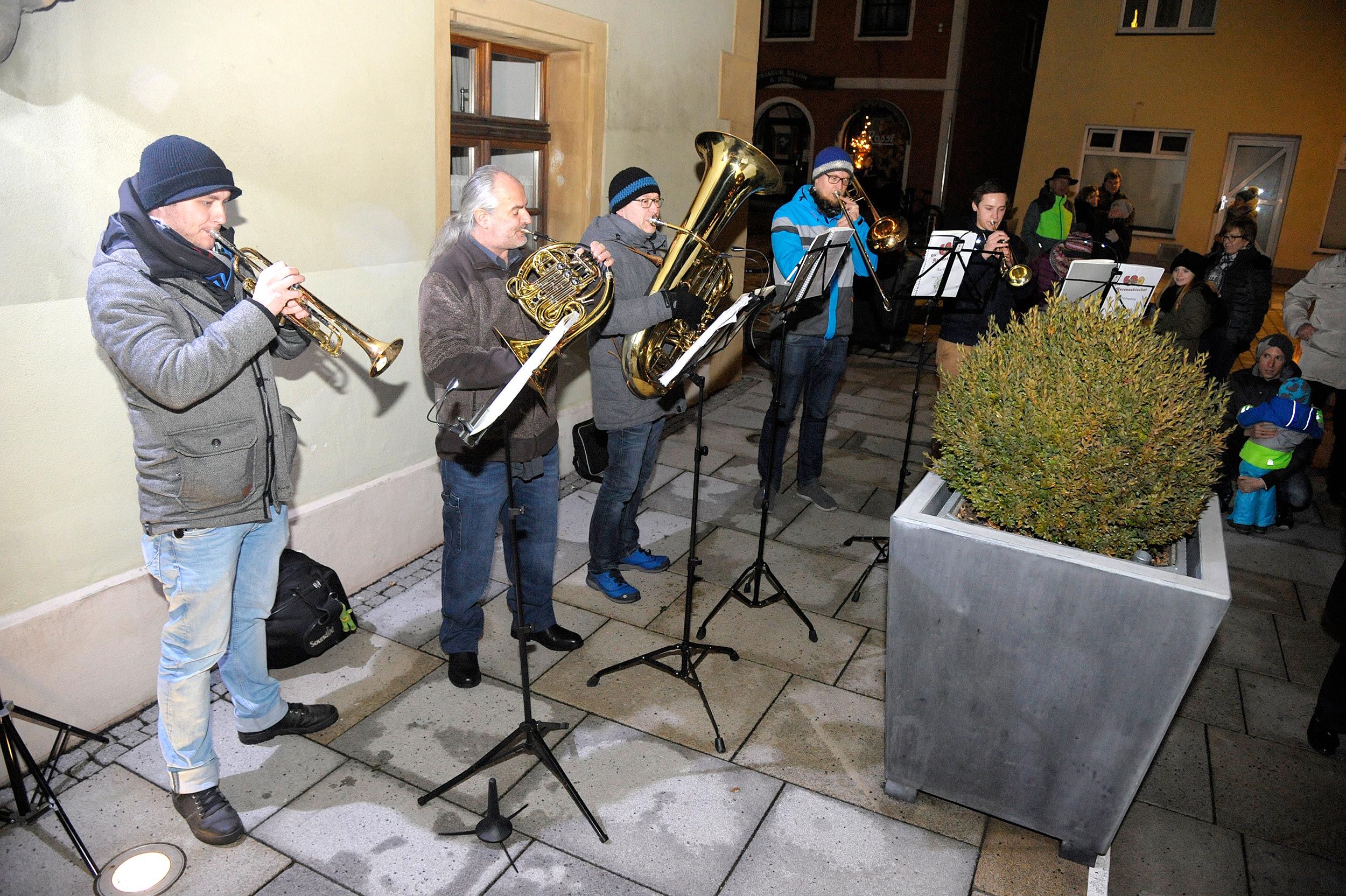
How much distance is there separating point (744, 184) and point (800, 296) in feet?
2.31

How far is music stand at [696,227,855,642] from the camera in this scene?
3.86 meters

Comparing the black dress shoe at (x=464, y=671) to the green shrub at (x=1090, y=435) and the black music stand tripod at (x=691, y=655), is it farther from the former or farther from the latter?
the green shrub at (x=1090, y=435)

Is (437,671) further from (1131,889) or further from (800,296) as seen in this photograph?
(1131,889)

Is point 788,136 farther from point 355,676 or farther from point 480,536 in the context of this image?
point 355,676

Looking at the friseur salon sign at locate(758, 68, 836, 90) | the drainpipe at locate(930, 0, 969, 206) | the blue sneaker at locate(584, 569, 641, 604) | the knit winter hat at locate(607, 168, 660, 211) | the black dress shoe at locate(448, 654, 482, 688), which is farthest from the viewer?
the friseur salon sign at locate(758, 68, 836, 90)

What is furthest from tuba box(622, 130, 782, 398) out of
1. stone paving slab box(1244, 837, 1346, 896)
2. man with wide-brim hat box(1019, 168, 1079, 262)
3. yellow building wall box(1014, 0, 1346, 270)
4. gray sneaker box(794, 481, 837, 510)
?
yellow building wall box(1014, 0, 1346, 270)

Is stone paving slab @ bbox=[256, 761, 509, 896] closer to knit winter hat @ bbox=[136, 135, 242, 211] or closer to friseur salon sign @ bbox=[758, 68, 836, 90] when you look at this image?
knit winter hat @ bbox=[136, 135, 242, 211]

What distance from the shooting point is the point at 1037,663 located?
2.77 meters

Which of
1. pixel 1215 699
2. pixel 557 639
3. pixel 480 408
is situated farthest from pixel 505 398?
pixel 1215 699

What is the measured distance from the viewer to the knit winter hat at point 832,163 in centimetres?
500

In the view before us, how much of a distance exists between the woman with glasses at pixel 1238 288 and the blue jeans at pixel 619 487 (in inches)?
181

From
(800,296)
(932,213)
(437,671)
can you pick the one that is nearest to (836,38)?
(932,213)

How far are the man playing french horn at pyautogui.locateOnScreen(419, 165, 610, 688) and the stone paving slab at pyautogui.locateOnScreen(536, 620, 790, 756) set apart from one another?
0.36 m

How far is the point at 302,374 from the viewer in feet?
13.1
